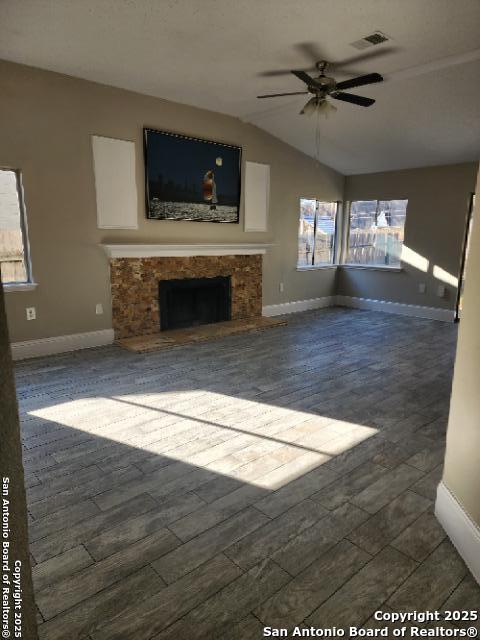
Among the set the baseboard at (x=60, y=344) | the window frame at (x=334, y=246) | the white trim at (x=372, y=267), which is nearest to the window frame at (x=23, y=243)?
the baseboard at (x=60, y=344)

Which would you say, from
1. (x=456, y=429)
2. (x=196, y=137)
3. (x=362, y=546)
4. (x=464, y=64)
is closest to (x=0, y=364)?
(x=362, y=546)

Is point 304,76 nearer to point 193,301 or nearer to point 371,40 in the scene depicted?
point 371,40

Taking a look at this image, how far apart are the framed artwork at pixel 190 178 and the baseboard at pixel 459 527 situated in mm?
4407

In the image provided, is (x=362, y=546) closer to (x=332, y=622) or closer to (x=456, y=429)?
(x=332, y=622)

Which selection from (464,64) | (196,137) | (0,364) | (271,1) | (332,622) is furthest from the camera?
(196,137)

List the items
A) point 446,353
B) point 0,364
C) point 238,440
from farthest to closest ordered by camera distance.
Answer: point 446,353 → point 238,440 → point 0,364

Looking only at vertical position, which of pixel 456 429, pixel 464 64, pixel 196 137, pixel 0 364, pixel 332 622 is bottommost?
pixel 332 622

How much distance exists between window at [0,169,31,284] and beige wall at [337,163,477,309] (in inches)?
224

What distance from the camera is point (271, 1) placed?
293 cm

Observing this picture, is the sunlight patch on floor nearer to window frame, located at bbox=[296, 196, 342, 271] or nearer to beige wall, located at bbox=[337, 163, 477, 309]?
window frame, located at bbox=[296, 196, 342, 271]

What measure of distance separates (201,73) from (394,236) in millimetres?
4425

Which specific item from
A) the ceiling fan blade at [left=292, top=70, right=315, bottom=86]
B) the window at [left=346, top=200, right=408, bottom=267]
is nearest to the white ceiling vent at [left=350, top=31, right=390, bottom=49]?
the ceiling fan blade at [left=292, top=70, right=315, bottom=86]

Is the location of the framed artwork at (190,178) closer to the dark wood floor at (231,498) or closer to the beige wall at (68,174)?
the beige wall at (68,174)

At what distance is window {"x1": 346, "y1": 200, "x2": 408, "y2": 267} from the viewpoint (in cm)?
701
